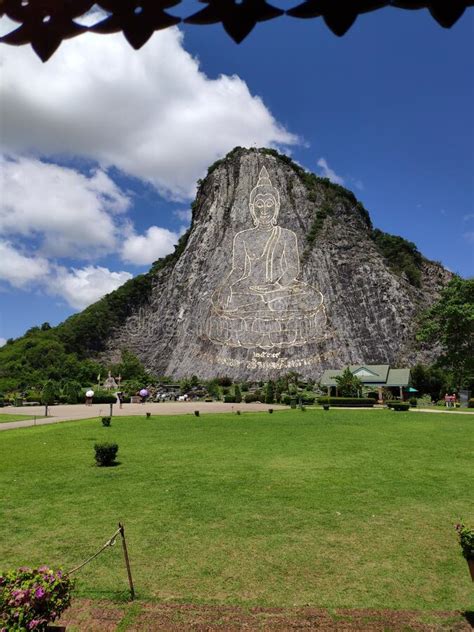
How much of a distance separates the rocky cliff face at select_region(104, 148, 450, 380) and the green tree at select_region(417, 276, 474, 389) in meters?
15.9

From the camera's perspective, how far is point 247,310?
207 ft

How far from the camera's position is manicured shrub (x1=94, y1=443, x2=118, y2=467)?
13477 mm

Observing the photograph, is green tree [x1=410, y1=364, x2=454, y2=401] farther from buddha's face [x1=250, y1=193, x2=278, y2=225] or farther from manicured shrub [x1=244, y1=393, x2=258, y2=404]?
buddha's face [x1=250, y1=193, x2=278, y2=225]

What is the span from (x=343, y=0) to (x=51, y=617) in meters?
4.67

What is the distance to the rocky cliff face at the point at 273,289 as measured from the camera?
59.5 metres

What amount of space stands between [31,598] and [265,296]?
5997 cm

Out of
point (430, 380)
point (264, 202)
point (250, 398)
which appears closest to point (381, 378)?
point (430, 380)

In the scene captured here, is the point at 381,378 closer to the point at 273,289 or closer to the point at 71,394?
the point at 273,289

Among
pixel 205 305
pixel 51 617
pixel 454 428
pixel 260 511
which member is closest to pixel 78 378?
pixel 205 305

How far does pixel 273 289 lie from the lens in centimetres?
6378

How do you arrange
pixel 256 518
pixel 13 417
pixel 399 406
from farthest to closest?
1. pixel 399 406
2. pixel 13 417
3. pixel 256 518

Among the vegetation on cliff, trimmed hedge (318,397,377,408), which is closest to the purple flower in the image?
trimmed hedge (318,397,377,408)

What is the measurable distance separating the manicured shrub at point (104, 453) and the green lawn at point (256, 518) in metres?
0.35

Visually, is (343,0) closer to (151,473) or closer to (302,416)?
(151,473)
